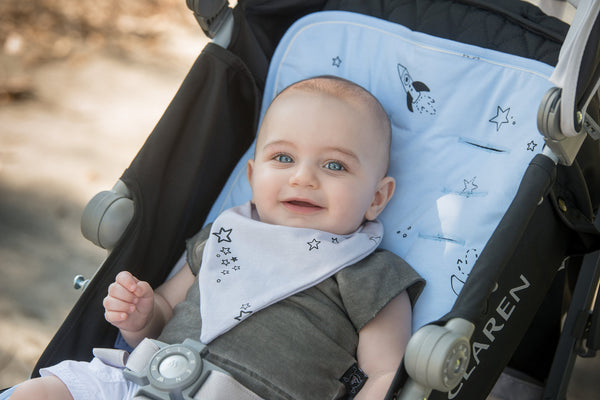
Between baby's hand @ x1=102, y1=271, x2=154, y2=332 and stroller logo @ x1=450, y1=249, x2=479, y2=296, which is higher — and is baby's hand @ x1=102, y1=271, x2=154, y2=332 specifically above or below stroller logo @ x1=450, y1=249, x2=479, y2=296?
above

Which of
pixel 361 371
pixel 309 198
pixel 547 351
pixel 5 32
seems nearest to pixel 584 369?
pixel 547 351

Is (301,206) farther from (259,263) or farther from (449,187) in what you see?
(449,187)

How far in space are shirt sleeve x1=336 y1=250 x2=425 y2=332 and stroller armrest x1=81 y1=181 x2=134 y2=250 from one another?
524mm

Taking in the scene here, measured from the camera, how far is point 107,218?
1.52m

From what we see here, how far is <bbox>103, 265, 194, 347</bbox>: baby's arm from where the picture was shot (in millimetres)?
1396

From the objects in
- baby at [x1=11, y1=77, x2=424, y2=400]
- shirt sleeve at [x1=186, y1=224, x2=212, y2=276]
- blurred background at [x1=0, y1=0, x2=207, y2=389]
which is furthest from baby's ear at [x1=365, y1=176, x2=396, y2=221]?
blurred background at [x1=0, y1=0, x2=207, y2=389]

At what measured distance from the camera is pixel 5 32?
3320mm

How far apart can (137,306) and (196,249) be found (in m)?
0.24

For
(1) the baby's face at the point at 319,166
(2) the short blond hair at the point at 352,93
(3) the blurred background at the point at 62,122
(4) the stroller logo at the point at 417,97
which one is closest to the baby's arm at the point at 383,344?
(1) the baby's face at the point at 319,166

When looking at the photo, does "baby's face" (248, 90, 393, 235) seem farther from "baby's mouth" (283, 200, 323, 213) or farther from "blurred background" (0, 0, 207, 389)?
"blurred background" (0, 0, 207, 389)

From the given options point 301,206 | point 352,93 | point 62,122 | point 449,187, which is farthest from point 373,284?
point 62,122

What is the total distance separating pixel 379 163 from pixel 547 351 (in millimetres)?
835

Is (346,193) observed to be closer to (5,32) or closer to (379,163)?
(379,163)

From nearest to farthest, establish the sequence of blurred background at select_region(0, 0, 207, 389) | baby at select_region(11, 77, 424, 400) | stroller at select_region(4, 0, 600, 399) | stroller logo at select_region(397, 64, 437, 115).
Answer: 1. stroller at select_region(4, 0, 600, 399)
2. baby at select_region(11, 77, 424, 400)
3. stroller logo at select_region(397, 64, 437, 115)
4. blurred background at select_region(0, 0, 207, 389)
